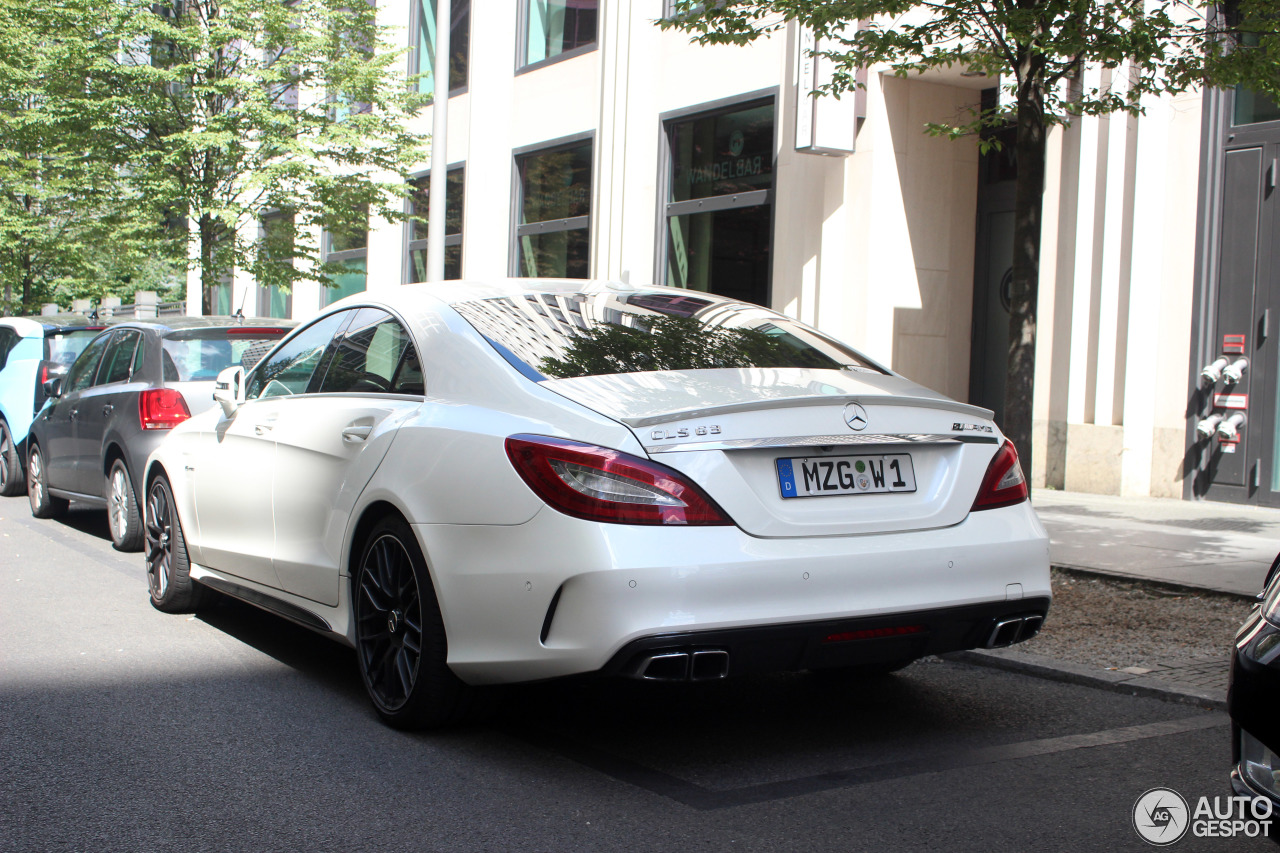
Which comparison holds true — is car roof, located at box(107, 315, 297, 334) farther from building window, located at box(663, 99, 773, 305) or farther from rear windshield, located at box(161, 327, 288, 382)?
building window, located at box(663, 99, 773, 305)

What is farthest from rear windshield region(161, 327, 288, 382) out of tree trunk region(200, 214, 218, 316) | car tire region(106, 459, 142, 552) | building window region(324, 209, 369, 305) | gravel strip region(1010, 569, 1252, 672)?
building window region(324, 209, 369, 305)

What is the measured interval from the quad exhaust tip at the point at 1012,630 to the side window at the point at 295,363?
2.88 metres

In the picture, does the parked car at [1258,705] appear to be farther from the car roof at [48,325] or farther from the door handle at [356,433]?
the car roof at [48,325]

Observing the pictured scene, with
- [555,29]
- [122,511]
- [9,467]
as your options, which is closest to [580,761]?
[122,511]

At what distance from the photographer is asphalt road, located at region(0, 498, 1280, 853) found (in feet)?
11.6

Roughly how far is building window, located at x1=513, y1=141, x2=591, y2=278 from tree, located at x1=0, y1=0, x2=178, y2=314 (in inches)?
208

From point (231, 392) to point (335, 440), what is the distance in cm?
133

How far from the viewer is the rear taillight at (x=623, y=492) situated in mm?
3740

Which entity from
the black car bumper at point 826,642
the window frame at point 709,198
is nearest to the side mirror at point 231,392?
the black car bumper at point 826,642

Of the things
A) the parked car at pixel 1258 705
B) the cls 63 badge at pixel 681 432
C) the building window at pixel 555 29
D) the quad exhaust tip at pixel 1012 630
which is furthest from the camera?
the building window at pixel 555 29

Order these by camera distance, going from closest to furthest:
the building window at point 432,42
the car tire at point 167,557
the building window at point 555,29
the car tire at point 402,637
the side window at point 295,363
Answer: the car tire at point 402,637 → the side window at point 295,363 → the car tire at point 167,557 → the building window at point 555,29 → the building window at point 432,42

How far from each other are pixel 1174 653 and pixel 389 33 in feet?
50.6

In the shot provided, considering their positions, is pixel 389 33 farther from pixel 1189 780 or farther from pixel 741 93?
pixel 1189 780

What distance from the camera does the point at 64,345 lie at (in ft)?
42.5
